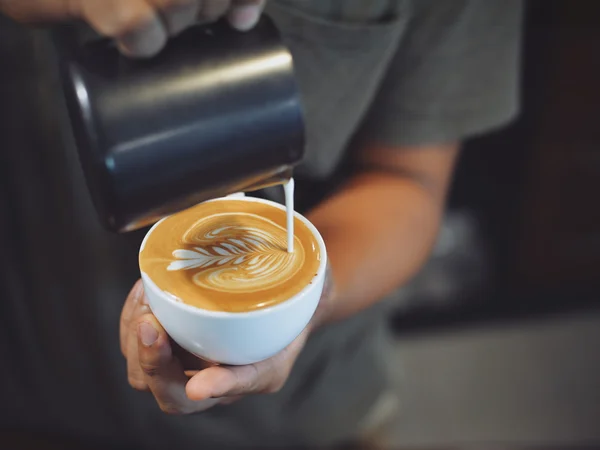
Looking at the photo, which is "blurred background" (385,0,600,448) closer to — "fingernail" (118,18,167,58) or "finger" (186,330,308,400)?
"finger" (186,330,308,400)

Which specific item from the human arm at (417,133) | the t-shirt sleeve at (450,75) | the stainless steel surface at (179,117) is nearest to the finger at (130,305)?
the stainless steel surface at (179,117)

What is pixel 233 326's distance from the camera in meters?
0.43

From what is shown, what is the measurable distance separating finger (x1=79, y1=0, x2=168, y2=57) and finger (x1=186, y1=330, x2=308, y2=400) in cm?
23

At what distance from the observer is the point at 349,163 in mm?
887

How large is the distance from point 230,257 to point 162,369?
99 mm

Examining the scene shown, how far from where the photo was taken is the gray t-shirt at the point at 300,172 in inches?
28.7

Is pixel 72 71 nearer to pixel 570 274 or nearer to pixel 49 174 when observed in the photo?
pixel 49 174

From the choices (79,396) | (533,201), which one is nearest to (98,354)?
(79,396)

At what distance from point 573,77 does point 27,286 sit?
1.18 metres

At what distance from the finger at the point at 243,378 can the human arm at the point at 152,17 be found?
23 cm

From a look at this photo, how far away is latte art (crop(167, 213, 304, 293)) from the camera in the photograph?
0.48 meters

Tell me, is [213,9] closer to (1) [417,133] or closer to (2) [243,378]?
(2) [243,378]

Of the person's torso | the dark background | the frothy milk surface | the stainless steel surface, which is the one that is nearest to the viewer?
the stainless steel surface

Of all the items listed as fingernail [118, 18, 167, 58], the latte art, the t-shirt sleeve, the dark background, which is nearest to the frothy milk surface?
the latte art
